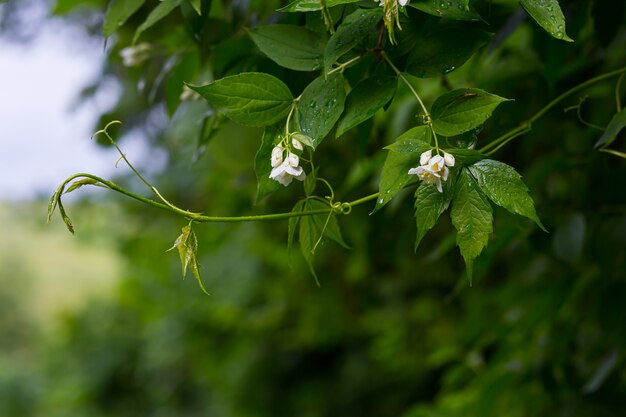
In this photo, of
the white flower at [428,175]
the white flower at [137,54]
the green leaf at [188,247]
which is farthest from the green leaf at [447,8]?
the white flower at [137,54]

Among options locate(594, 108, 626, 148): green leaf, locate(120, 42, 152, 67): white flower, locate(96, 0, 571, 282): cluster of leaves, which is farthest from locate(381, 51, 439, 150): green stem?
locate(120, 42, 152, 67): white flower

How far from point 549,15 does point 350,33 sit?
0.42 ft

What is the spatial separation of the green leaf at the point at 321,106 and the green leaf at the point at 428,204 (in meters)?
0.08

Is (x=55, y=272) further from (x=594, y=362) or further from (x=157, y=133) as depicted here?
(x=594, y=362)

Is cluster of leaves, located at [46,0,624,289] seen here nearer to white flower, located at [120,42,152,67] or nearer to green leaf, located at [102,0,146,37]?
green leaf, located at [102,0,146,37]

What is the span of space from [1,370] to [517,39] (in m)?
4.73

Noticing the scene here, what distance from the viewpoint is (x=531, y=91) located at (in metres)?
0.92

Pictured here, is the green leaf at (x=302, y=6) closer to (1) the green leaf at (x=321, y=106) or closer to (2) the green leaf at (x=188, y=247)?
(1) the green leaf at (x=321, y=106)

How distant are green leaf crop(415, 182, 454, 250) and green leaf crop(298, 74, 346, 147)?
0.08m

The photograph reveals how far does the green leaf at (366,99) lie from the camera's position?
49 centimetres

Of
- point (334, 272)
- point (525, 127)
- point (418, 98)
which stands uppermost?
point (418, 98)

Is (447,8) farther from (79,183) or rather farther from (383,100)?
(79,183)

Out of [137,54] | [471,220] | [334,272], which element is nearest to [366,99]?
[471,220]

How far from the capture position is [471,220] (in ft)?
1.46
